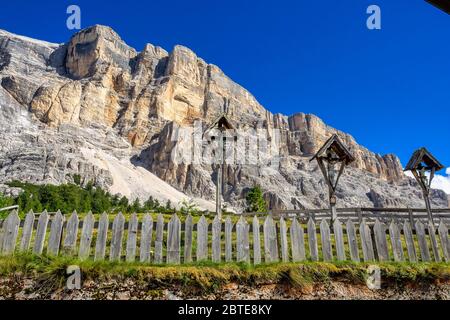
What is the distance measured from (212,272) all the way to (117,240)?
233 centimetres

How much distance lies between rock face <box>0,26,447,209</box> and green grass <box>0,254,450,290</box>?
3697 inches

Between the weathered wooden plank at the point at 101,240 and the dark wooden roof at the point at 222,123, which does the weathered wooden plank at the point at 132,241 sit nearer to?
the weathered wooden plank at the point at 101,240

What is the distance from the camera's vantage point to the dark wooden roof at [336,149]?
13.9 meters

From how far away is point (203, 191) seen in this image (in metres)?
118

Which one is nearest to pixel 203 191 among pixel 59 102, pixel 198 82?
pixel 59 102

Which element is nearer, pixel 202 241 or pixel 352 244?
pixel 202 241

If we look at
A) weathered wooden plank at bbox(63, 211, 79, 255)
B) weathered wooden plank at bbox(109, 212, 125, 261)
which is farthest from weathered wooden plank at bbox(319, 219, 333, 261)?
weathered wooden plank at bbox(63, 211, 79, 255)

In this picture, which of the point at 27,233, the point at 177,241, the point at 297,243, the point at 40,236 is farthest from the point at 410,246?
the point at 27,233

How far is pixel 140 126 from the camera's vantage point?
142 metres

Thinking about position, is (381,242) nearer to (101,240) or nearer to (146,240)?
(146,240)

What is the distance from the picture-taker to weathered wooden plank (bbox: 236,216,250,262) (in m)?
7.40

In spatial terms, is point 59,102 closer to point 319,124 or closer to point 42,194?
point 42,194

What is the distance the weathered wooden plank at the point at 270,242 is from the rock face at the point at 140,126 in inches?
3745
